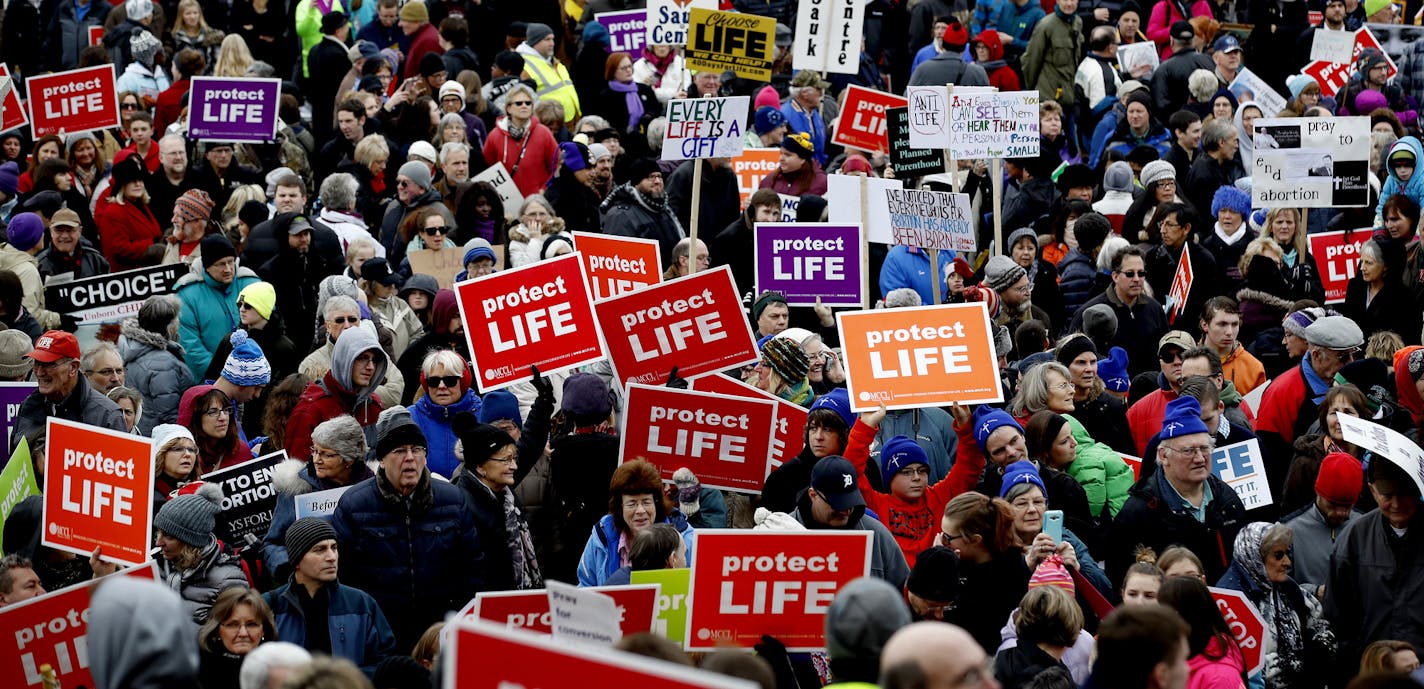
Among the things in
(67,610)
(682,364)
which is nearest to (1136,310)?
(682,364)

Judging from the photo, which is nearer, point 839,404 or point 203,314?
point 839,404

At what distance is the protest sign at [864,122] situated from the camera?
1784cm

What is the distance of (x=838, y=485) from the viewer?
862 cm

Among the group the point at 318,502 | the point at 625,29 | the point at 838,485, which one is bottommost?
the point at 318,502

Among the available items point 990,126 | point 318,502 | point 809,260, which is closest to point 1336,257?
point 990,126

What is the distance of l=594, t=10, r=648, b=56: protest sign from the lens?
848 inches

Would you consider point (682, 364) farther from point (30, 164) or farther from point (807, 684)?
point (30, 164)

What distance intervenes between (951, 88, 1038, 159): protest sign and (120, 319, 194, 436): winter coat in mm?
5934

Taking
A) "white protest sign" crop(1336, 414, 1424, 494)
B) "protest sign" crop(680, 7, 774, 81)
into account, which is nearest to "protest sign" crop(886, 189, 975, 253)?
"protest sign" crop(680, 7, 774, 81)

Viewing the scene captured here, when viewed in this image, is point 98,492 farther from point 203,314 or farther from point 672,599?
point 203,314

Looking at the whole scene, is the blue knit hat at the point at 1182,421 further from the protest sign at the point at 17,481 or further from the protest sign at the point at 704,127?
the protest sign at the point at 704,127

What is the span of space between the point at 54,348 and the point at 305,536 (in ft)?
9.45

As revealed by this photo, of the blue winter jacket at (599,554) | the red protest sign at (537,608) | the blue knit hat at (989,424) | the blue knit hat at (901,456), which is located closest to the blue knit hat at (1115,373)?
the blue knit hat at (989,424)

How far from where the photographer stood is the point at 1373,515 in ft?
28.2
